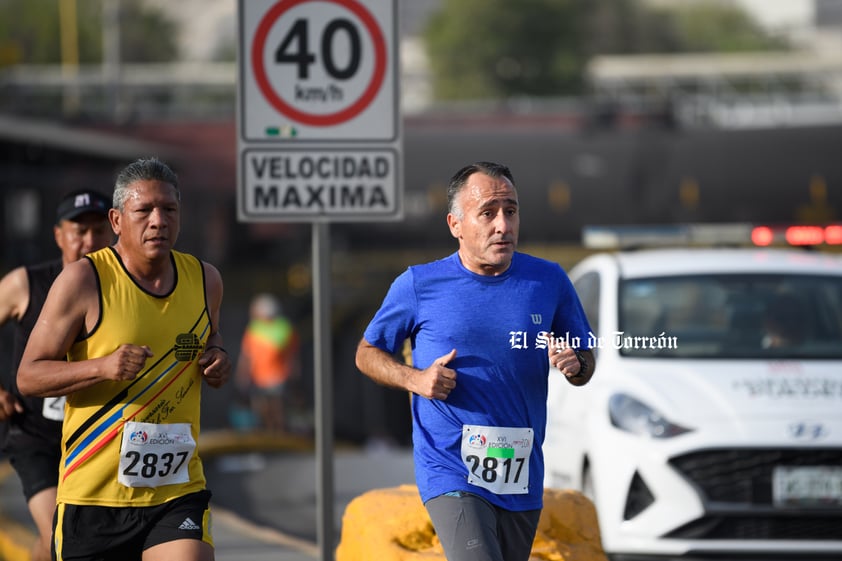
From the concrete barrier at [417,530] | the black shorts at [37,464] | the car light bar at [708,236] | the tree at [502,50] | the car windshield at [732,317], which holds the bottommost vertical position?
the concrete barrier at [417,530]

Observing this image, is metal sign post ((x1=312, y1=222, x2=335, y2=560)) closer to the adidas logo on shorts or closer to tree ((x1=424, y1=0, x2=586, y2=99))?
the adidas logo on shorts

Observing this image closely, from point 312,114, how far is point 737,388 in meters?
2.58

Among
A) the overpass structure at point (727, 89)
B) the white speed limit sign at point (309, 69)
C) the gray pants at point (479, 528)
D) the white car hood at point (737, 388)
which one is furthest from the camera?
the overpass structure at point (727, 89)

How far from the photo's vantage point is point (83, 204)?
5688 mm

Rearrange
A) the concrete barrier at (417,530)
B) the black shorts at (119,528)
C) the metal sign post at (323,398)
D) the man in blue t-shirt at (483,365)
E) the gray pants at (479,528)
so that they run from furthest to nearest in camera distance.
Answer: the metal sign post at (323,398), the concrete barrier at (417,530), the black shorts at (119,528), the man in blue t-shirt at (483,365), the gray pants at (479,528)

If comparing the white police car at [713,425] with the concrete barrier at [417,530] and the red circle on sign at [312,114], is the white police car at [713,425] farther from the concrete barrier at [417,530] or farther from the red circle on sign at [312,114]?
the red circle on sign at [312,114]

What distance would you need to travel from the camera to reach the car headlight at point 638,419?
6746 millimetres

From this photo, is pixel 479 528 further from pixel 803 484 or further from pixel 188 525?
pixel 803 484

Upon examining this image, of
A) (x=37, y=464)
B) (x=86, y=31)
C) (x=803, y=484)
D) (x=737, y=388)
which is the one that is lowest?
(x=803, y=484)

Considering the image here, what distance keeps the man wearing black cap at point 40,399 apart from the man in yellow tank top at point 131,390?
4.25ft

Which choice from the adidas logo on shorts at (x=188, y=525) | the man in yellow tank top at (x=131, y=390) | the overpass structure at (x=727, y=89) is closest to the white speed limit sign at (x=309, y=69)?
the man in yellow tank top at (x=131, y=390)

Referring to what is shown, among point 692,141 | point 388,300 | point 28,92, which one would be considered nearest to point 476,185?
point 388,300

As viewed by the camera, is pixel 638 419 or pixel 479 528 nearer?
pixel 479 528

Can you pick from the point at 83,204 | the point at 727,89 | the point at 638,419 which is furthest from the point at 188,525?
the point at 727,89
